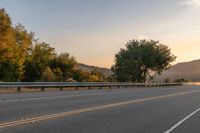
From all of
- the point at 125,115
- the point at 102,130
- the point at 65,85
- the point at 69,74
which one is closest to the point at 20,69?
the point at 69,74

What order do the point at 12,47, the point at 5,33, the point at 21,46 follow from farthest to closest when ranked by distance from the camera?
1. the point at 21,46
2. the point at 12,47
3. the point at 5,33

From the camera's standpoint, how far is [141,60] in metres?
96.0

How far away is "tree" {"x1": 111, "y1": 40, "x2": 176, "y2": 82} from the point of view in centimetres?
9288

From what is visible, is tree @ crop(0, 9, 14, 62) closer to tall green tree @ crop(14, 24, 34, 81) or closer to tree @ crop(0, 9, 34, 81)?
tree @ crop(0, 9, 34, 81)

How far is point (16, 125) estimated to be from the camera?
13969 mm

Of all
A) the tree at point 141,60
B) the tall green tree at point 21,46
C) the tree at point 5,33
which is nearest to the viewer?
the tree at point 5,33

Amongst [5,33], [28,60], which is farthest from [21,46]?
[5,33]

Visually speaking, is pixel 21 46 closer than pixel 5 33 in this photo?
No

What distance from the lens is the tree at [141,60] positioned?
9288 cm

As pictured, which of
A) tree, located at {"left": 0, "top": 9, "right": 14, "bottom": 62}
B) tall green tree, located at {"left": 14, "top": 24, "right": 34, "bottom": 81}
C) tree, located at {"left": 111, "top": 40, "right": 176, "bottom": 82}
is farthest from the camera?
tree, located at {"left": 111, "top": 40, "right": 176, "bottom": 82}

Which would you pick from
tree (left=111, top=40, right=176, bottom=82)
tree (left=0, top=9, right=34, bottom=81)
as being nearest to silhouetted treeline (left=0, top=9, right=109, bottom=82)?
tree (left=0, top=9, right=34, bottom=81)

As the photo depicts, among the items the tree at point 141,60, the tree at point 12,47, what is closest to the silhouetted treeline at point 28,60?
the tree at point 12,47

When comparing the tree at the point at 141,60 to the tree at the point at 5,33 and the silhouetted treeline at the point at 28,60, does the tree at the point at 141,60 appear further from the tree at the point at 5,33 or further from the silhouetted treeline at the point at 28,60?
the tree at the point at 5,33

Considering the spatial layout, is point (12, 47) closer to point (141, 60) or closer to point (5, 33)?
point (5, 33)
